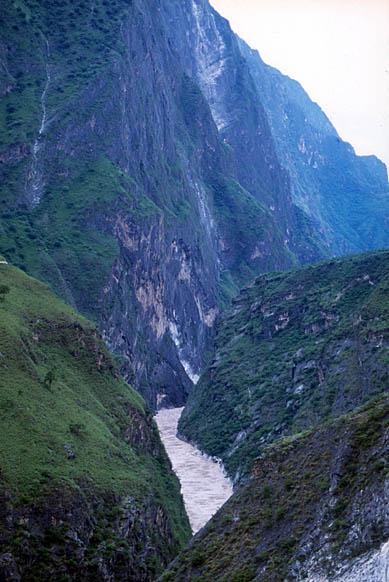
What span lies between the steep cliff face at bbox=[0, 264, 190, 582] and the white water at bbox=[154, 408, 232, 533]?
32.9 ft

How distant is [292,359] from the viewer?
12312 cm

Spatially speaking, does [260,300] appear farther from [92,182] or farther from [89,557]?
[89,557]

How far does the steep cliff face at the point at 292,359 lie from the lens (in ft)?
311

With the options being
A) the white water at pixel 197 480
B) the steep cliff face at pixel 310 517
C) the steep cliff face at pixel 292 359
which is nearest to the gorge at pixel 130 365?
the steep cliff face at pixel 310 517

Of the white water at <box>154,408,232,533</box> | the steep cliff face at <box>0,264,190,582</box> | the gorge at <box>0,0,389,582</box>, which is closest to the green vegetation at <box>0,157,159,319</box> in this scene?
the gorge at <box>0,0,389,582</box>

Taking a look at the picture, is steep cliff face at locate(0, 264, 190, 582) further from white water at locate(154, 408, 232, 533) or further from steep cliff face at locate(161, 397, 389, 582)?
white water at locate(154, 408, 232, 533)

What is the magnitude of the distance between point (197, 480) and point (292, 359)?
2761 centimetres

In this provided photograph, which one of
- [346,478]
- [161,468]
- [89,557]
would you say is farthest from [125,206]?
[346,478]

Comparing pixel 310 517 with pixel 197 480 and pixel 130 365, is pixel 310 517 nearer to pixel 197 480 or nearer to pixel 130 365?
pixel 197 480

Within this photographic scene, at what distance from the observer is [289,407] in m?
107

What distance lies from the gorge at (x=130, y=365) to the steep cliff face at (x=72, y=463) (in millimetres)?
187

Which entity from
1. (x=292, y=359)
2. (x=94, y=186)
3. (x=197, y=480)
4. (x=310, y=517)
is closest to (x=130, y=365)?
(x=292, y=359)

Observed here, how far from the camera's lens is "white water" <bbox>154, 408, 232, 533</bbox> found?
302ft

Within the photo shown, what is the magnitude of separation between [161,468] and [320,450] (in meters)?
36.3
